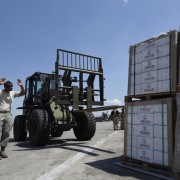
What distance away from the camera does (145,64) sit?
6156mm

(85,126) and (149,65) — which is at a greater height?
(149,65)

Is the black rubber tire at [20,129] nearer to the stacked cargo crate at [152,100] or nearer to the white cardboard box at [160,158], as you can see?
the stacked cargo crate at [152,100]

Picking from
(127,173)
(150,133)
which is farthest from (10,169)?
(150,133)

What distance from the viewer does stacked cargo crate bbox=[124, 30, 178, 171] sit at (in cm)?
539

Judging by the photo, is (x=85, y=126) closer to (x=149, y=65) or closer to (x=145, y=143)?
(x=145, y=143)

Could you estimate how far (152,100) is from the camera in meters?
5.77

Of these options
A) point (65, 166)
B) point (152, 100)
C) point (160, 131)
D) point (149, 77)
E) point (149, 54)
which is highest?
point (149, 54)

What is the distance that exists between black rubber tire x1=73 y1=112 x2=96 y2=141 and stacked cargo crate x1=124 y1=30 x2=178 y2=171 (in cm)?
461

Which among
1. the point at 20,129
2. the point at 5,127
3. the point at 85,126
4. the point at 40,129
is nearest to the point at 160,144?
the point at 5,127

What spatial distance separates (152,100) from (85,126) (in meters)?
5.58

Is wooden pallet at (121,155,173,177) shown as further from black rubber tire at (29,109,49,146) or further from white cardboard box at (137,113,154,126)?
black rubber tire at (29,109,49,146)

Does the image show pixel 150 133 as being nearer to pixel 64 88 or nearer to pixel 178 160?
pixel 178 160

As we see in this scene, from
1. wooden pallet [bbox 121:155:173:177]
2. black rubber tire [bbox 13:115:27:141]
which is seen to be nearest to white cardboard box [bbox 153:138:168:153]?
wooden pallet [bbox 121:155:173:177]

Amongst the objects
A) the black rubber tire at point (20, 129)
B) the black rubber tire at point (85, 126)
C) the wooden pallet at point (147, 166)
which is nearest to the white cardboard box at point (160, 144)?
the wooden pallet at point (147, 166)
